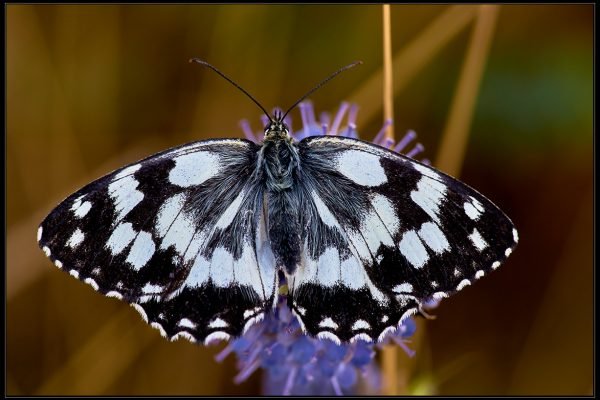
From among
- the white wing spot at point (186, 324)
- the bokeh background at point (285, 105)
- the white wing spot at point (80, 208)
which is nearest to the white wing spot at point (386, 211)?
the white wing spot at point (186, 324)

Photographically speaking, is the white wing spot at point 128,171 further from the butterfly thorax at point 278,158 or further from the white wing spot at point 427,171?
the white wing spot at point 427,171

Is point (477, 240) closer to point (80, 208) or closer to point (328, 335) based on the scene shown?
point (328, 335)

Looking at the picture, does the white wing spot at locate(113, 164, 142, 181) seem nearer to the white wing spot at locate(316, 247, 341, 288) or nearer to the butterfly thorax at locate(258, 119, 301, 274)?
the butterfly thorax at locate(258, 119, 301, 274)

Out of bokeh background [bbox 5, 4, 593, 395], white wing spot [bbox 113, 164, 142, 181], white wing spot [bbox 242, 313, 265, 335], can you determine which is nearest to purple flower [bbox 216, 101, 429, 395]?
white wing spot [bbox 242, 313, 265, 335]

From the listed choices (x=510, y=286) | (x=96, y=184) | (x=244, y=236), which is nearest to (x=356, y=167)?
(x=244, y=236)

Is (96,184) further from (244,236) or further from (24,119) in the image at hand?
(24,119)
